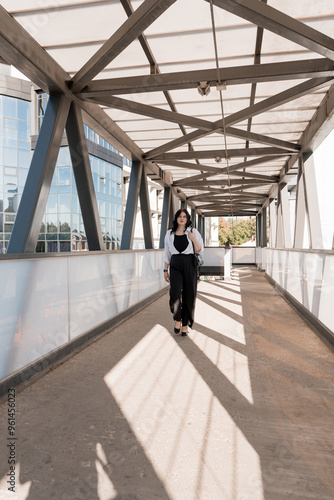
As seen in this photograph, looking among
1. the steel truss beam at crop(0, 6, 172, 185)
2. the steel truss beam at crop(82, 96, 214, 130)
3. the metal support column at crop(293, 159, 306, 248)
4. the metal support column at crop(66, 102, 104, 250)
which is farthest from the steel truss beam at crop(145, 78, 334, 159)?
the metal support column at crop(293, 159, 306, 248)

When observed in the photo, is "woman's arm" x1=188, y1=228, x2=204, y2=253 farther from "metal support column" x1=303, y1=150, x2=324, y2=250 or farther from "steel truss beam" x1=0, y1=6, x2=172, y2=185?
"metal support column" x1=303, y1=150, x2=324, y2=250

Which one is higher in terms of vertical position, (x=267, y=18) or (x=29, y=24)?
(x=29, y=24)

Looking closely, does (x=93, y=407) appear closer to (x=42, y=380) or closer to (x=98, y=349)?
(x=42, y=380)

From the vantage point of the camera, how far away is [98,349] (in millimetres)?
4477

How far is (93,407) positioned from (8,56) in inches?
142

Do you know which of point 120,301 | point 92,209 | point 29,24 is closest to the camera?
point 29,24

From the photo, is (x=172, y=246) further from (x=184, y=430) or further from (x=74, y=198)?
(x=74, y=198)

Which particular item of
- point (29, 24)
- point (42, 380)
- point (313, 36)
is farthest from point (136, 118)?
point (42, 380)

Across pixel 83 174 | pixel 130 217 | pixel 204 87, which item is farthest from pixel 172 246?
pixel 130 217

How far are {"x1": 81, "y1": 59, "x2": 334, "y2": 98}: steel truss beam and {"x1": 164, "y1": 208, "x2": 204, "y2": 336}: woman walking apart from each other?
1.68 meters

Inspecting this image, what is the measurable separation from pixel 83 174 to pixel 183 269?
6.78ft

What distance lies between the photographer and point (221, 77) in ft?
15.3

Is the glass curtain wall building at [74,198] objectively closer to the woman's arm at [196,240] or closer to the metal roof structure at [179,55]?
the metal roof structure at [179,55]

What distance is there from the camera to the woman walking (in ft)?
16.4
